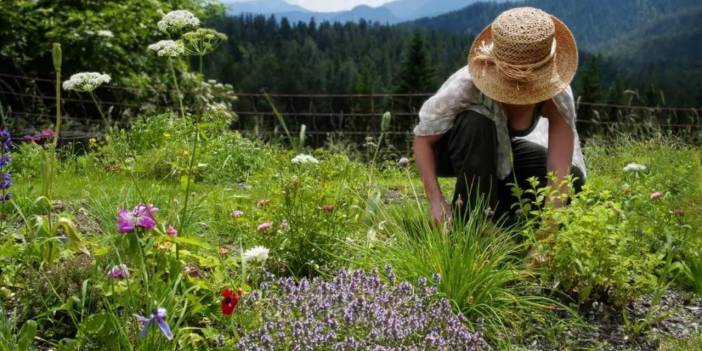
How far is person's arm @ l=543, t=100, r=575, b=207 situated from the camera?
359 centimetres

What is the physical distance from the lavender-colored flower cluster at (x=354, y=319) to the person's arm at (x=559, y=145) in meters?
1.29

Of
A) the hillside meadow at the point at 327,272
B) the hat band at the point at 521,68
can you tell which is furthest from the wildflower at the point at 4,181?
the hat band at the point at 521,68

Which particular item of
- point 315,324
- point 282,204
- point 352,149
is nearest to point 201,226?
point 282,204

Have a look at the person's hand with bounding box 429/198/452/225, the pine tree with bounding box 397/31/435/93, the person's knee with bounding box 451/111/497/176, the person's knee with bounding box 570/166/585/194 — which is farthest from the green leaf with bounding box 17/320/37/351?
the pine tree with bounding box 397/31/435/93

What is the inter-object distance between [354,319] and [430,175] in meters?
1.50

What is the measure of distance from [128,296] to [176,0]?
484 inches

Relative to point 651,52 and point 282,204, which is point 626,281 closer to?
point 282,204

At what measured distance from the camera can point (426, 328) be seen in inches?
95.0

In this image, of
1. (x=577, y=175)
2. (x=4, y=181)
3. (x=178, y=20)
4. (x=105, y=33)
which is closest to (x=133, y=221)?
(x=178, y=20)

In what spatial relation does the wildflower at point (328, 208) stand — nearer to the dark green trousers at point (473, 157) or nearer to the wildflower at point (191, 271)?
the dark green trousers at point (473, 157)

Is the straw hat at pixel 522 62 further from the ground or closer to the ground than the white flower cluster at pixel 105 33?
further from the ground

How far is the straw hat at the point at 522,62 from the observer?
332cm

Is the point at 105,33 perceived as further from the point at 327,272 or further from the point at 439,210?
the point at 327,272

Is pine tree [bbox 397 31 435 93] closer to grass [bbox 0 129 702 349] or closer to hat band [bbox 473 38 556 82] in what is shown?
grass [bbox 0 129 702 349]
